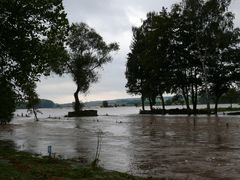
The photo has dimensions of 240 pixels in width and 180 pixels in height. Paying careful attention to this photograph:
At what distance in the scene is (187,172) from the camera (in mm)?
14359

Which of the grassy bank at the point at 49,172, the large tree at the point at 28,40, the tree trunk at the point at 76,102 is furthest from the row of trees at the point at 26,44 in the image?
the tree trunk at the point at 76,102

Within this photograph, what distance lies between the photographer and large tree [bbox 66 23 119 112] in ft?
264

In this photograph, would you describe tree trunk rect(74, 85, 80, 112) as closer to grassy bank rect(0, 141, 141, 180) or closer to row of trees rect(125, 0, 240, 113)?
row of trees rect(125, 0, 240, 113)

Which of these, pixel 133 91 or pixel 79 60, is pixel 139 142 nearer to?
pixel 79 60

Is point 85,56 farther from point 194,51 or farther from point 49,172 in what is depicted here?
point 49,172

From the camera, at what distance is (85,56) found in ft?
268

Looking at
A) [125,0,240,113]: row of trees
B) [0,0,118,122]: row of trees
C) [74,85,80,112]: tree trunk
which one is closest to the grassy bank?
[0,0,118,122]: row of trees

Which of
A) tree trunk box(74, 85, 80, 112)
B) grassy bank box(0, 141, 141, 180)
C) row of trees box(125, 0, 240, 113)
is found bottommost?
grassy bank box(0, 141, 141, 180)

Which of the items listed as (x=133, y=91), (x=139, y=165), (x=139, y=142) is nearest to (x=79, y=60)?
(x=133, y=91)

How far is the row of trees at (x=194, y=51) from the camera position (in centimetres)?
6153

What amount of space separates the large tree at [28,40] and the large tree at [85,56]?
59037mm

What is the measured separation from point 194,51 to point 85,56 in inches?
867

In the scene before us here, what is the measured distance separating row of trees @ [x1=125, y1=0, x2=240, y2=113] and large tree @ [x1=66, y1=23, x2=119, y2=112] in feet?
24.8

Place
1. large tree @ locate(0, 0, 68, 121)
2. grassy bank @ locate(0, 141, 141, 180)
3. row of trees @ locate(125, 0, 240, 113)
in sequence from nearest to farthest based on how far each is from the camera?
grassy bank @ locate(0, 141, 141, 180)
large tree @ locate(0, 0, 68, 121)
row of trees @ locate(125, 0, 240, 113)
